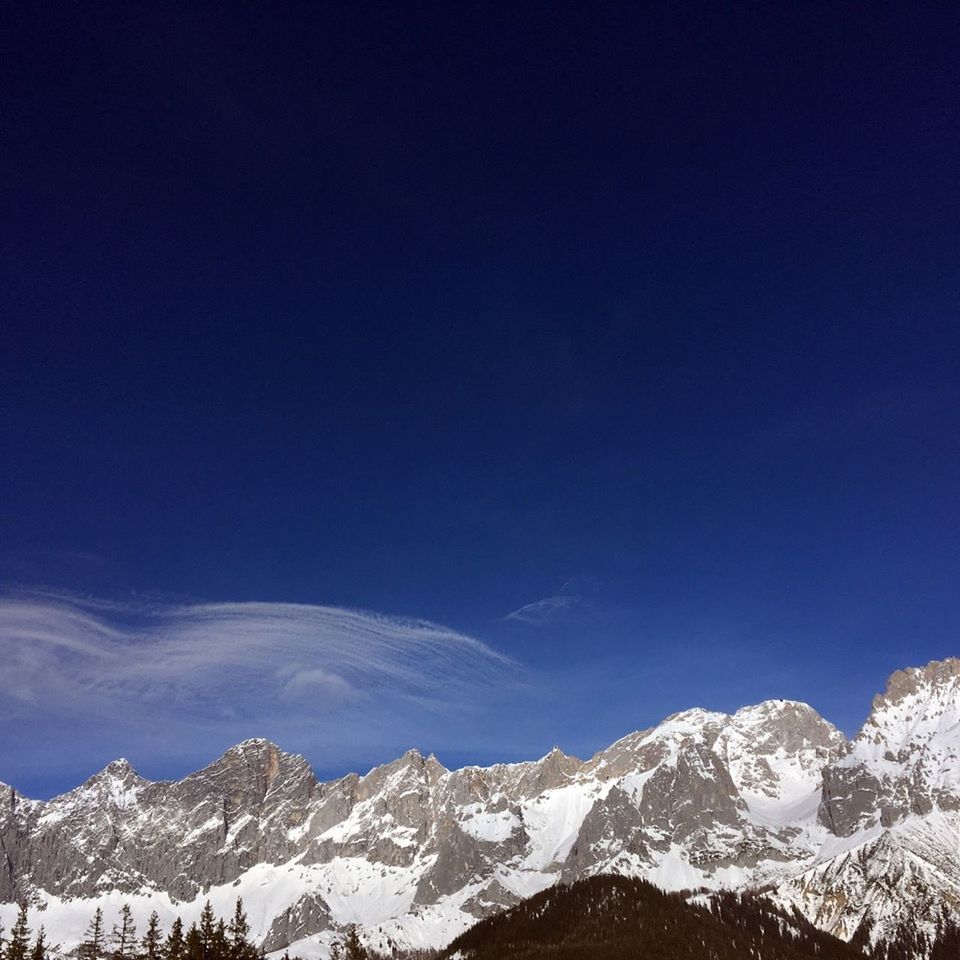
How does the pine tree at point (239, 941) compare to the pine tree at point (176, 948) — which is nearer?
the pine tree at point (176, 948)

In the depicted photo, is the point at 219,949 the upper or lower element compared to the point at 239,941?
lower

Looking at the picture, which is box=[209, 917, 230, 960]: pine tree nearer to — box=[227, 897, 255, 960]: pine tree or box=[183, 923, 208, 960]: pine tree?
box=[227, 897, 255, 960]: pine tree

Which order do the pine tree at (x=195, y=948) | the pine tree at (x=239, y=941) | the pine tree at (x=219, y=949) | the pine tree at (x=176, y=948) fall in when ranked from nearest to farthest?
the pine tree at (x=195, y=948)
the pine tree at (x=176, y=948)
the pine tree at (x=219, y=949)
the pine tree at (x=239, y=941)

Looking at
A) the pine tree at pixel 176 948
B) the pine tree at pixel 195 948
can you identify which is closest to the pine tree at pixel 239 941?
the pine tree at pixel 195 948

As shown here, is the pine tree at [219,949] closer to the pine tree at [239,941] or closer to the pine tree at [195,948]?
the pine tree at [239,941]

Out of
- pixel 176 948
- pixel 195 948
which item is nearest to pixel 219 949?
pixel 195 948

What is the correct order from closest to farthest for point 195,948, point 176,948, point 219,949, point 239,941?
point 195,948, point 176,948, point 219,949, point 239,941

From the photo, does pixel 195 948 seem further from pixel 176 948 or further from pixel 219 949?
pixel 176 948

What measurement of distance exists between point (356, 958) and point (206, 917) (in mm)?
20641

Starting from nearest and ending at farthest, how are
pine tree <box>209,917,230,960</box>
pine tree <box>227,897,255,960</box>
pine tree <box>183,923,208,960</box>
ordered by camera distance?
pine tree <box>183,923,208,960</box>
pine tree <box>209,917,230,960</box>
pine tree <box>227,897,255,960</box>

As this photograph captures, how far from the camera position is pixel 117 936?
306 ft

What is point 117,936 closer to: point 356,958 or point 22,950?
point 22,950

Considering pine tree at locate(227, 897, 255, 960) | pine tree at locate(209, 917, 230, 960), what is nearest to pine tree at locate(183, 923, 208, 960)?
pine tree at locate(209, 917, 230, 960)

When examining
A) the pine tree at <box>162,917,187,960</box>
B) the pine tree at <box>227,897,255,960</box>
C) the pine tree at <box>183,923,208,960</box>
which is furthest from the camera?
the pine tree at <box>227,897,255,960</box>
